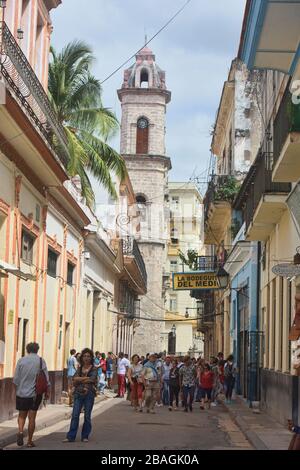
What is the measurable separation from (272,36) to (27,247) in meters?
7.85

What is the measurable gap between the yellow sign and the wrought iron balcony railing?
9.17m

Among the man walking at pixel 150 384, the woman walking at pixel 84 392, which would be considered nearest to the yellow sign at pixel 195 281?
the man walking at pixel 150 384

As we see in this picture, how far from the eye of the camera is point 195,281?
3044cm

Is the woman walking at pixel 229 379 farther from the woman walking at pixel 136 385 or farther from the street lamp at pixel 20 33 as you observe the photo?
the street lamp at pixel 20 33

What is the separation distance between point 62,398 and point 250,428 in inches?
313

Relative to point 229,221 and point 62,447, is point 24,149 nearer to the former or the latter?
point 62,447

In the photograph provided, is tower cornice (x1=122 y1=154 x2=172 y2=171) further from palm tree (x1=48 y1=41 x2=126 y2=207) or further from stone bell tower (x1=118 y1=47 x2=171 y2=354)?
palm tree (x1=48 y1=41 x2=126 y2=207)

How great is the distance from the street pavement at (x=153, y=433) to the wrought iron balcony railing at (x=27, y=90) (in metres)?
6.23

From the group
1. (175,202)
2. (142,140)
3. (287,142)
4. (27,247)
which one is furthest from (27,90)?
(175,202)

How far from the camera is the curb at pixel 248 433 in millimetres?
13205

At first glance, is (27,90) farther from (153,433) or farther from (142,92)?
(142,92)

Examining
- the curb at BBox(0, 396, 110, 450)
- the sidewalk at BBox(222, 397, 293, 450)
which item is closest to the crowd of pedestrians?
the curb at BBox(0, 396, 110, 450)

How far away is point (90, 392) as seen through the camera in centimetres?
1345

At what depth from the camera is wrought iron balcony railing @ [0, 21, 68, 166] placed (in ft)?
50.0
